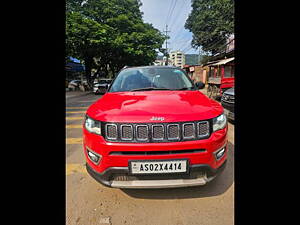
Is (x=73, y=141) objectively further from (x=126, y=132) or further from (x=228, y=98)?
(x=228, y=98)

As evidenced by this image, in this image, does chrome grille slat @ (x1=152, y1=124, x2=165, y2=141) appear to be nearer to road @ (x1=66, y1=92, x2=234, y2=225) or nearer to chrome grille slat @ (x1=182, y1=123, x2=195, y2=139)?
chrome grille slat @ (x1=182, y1=123, x2=195, y2=139)

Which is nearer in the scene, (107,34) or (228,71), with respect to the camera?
(228,71)

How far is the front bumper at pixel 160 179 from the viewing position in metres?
1.55

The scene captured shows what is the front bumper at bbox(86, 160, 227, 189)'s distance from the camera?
5.10 feet

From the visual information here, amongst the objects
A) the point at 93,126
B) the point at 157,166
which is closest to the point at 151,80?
the point at 93,126

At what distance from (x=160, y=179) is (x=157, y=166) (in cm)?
15

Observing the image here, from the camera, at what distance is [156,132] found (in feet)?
5.19
